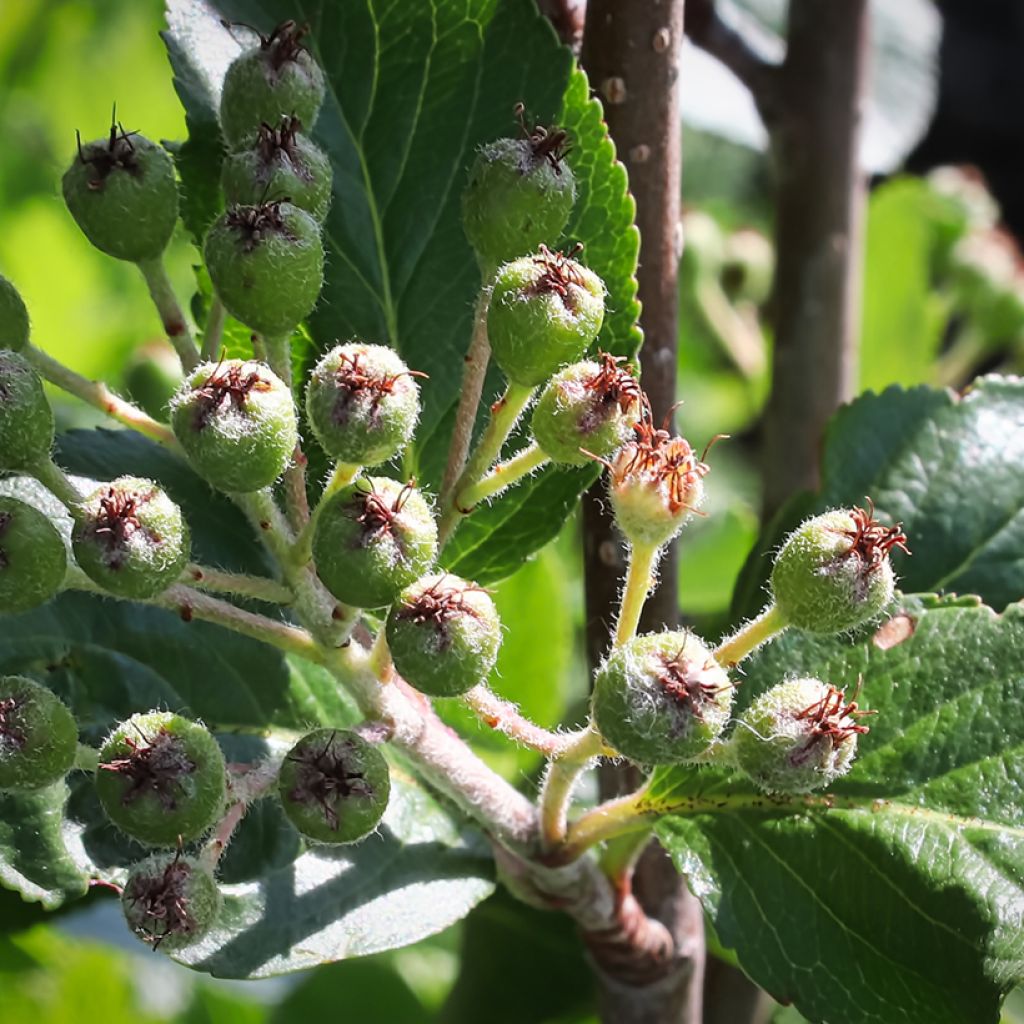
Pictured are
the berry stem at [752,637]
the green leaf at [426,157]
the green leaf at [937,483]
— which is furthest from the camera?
the green leaf at [937,483]

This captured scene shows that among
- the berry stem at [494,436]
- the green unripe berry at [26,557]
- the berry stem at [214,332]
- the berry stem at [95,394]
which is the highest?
the berry stem at [494,436]

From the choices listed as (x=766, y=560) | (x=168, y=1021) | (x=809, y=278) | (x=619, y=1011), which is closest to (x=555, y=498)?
(x=766, y=560)

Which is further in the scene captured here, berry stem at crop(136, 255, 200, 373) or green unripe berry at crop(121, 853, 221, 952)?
berry stem at crop(136, 255, 200, 373)

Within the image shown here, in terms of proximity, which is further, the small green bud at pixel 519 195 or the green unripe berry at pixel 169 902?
the small green bud at pixel 519 195

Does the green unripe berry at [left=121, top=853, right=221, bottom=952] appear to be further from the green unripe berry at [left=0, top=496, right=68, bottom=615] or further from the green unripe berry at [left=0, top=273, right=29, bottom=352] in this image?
the green unripe berry at [left=0, top=273, right=29, bottom=352]

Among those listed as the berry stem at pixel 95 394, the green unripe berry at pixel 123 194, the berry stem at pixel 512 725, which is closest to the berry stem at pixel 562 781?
the berry stem at pixel 512 725

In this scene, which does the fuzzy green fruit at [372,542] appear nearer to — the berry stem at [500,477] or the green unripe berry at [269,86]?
the berry stem at [500,477]

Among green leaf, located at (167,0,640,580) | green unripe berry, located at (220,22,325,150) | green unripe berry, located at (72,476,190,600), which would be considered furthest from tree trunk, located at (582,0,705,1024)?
green unripe berry, located at (72,476,190,600)

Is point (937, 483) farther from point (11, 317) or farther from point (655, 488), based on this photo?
point (11, 317)
